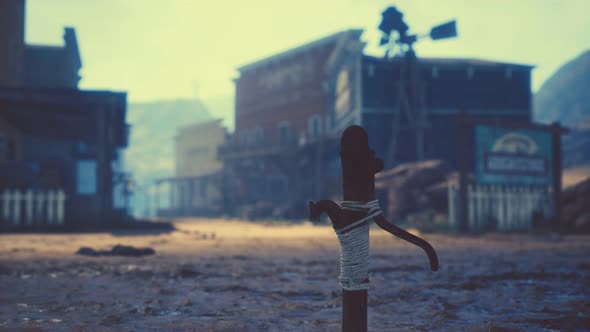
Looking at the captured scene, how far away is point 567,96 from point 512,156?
49.5 meters

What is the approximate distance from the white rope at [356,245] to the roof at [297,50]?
26.9 metres

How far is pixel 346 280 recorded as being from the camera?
193 centimetres

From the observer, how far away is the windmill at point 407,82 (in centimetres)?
1950

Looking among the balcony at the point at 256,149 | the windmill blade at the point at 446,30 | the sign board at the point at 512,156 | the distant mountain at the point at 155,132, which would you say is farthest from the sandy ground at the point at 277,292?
the distant mountain at the point at 155,132

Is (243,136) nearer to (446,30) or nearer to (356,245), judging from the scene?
(446,30)

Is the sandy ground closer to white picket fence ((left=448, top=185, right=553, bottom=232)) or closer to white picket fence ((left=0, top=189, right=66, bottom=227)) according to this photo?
white picket fence ((left=448, top=185, right=553, bottom=232))

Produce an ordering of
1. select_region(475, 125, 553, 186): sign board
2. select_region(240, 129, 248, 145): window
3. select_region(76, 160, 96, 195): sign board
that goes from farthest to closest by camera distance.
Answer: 1. select_region(240, 129, 248, 145): window
2. select_region(76, 160, 96, 195): sign board
3. select_region(475, 125, 553, 186): sign board

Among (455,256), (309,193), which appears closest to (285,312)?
(455,256)

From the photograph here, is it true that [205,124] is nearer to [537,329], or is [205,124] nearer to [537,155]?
[537,155]

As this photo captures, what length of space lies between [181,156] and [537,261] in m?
43.8

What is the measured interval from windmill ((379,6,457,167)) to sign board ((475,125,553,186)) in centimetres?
653

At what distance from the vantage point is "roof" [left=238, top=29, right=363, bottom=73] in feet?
91.4

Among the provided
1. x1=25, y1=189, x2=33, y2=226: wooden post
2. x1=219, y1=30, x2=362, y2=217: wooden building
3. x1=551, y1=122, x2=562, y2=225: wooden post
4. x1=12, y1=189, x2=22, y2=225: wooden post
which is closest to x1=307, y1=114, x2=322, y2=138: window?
x1=219, y1=30, x2=362, y2=217: wooden building

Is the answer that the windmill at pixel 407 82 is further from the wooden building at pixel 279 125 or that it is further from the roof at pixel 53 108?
the roof at pixel 53 108
